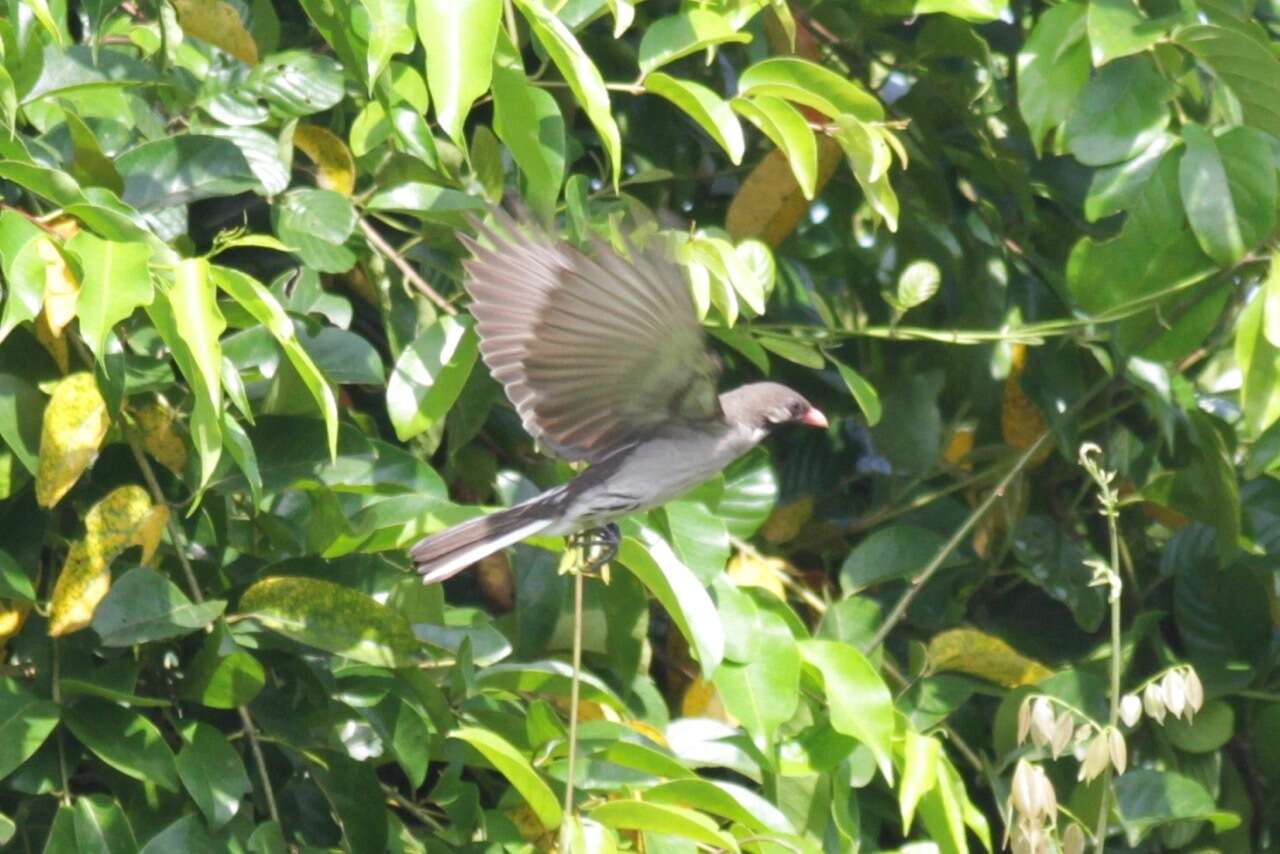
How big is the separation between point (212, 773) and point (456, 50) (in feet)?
2.58

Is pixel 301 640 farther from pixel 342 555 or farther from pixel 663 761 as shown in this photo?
pixel 663 761

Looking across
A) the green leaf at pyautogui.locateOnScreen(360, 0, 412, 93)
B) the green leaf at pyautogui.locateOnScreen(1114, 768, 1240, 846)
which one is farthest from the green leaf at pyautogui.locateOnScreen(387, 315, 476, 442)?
the green leaf at pyautogui.locateOnScreen(1114, 768, 1240, 846)

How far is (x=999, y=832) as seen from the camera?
2975 millimetres

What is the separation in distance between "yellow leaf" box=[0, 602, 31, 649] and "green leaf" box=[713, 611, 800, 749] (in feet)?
2.48

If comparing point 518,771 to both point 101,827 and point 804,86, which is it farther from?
point 804,86

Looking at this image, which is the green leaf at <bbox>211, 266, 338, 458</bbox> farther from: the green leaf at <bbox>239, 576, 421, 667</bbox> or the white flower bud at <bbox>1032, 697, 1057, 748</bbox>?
the white flower bud at <bbox>1032, 697, 1057, 748</bbox>

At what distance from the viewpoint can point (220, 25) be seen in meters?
2.34

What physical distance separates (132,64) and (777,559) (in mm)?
1227

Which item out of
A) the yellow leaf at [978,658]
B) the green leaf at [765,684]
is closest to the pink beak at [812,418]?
the yellow leaf at [978,658]

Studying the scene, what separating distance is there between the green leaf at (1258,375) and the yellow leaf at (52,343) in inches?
52.4

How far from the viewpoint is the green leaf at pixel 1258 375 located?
90.7 inches

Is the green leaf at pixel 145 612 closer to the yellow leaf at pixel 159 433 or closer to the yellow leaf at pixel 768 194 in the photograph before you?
the yellow leaf at pixel 159 433

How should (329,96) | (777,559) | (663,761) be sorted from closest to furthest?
(663,761), (329,96), (777,559)

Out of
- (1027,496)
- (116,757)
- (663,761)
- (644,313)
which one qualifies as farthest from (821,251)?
(116,757)
